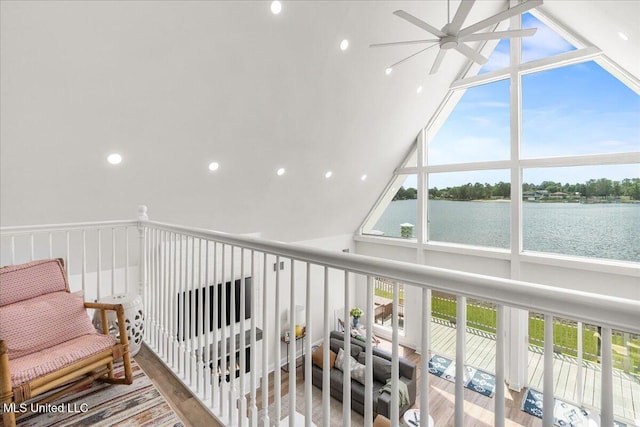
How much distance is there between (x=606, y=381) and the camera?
67cm

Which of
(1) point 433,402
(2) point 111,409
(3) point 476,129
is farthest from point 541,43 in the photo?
(2) point 111,409

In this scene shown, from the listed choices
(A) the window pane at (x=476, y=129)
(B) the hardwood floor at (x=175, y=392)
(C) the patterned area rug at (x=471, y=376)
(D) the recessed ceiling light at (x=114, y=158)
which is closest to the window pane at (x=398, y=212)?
(A) the window pane at (x=476, y=129)

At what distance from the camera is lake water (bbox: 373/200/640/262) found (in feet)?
15.2

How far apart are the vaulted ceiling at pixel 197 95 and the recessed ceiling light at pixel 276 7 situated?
0.19 feet

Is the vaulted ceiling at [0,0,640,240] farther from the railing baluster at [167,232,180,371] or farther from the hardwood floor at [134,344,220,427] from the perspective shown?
the hardwood floor at [134,344,220,427]

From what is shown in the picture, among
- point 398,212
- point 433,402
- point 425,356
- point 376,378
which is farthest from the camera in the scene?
point 398,212

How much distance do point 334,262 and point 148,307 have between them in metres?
2.30

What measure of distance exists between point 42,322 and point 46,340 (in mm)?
110

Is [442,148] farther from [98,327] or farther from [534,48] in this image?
[98,327]

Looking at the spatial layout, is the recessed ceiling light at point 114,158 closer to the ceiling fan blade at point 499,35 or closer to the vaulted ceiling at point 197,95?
the vaulted ceiling at point 197,95

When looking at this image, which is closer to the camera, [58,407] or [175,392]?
[58,407]

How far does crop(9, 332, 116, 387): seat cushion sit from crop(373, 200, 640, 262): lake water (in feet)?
19.0

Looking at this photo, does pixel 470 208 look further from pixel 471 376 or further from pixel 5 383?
pixel 5 383

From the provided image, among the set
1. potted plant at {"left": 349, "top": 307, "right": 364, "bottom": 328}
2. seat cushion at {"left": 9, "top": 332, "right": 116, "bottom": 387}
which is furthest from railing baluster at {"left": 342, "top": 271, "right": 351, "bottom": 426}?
potted plant at {"left": 349, "top": 307, "right": 364, "bottom": 328}
